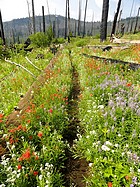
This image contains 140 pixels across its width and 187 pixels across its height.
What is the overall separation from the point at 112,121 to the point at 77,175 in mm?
1254

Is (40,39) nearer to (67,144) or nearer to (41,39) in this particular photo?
(41,39)

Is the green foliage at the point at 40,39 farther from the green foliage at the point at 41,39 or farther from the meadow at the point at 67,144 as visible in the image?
the meadow at the point at 67,144

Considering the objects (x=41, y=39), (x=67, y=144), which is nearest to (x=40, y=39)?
(x=41, y=39)

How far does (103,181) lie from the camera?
3.05m

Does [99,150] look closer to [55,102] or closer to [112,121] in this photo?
[112,121]

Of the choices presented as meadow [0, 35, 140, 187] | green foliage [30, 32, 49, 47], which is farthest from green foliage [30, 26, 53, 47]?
meadow [0, 35, 140, 187]

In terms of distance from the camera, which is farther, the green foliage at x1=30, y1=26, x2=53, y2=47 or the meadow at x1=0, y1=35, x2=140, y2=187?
the green foliage at x1=30, y1=26, x2=53, y2=47

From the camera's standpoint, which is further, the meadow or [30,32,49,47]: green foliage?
[30,32,49,47]: green foliage

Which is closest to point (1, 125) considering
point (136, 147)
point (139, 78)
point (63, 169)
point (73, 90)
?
point (63, 169)

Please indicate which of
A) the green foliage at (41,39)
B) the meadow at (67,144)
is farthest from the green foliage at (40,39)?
the meadow at (67,144)

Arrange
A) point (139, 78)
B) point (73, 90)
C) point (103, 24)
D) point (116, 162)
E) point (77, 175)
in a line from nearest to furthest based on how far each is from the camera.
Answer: point (116, 162) < point (77, 175) < point (139, 78) < point (73, 90) < point (103, 24)

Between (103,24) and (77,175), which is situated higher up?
(103,24)

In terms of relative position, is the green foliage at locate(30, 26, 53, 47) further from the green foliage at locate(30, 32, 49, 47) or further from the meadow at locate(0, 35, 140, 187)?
the meadow at locate(0, 35, 140, 187)

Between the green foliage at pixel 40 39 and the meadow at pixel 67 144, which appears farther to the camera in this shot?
the green foliage at pixel 40 39
